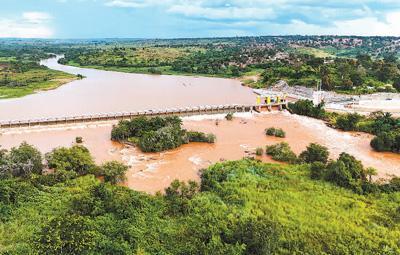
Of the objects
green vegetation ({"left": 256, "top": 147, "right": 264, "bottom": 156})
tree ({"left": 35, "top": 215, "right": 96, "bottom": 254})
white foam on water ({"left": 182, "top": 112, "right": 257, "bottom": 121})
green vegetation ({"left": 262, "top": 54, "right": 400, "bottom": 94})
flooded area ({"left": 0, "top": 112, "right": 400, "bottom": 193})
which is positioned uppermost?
green vegetation ({"left": 262, "top": 54, "right": 400, "bottom": 94})

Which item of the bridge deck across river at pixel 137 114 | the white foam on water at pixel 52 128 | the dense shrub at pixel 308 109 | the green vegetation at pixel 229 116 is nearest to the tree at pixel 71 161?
the white foam on water at pixel 52 128

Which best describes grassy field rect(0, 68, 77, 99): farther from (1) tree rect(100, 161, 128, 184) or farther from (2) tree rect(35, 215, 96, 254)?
(2) tree rect(35, 215, 96, 254)

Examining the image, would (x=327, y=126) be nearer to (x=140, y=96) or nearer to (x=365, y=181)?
(x=365, y=181)

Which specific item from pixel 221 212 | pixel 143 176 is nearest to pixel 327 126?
pixel 143 176

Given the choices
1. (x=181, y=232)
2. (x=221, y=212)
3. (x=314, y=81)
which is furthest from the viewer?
(x=314, y=81)

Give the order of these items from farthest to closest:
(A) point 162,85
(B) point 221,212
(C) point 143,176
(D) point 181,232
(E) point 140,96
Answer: (A) point 162,85 → (E) point 140,96 → (C) point 143,176 → (B) point 221,212 → (D) point 181,232

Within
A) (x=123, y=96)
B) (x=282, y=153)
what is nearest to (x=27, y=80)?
(x=123, y=96)

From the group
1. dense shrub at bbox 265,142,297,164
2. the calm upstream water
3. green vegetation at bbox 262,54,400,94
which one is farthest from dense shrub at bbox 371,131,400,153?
green vegetation at bbox 262,54,400,94

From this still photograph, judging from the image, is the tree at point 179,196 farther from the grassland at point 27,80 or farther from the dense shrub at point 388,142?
the grassland at point 27,80
